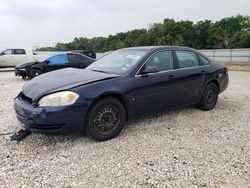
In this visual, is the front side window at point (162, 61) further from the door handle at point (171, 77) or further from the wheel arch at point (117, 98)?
the wheel arch at point (117, 98)

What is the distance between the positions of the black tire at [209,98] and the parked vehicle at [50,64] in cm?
813

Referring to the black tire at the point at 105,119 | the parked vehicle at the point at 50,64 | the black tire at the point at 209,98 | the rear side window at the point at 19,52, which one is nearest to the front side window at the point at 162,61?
the black tire at the point at 105,119

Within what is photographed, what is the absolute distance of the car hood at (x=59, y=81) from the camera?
3.54m

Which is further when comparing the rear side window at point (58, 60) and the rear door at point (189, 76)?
the rear side window at point (58, 60)

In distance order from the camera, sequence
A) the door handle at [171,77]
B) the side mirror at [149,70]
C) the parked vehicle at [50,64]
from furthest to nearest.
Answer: the parked vehicle at [50,64]
the door handle at [171,77]
the side mirror at [149,70]

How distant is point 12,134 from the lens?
4.06 meters

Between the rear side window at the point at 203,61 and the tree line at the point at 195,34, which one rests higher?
the tree line at the point at 195,34

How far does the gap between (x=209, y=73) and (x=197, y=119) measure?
1127 mm

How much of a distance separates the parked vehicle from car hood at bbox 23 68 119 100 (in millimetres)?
7611

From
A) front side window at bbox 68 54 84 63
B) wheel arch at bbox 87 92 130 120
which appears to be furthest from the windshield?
front side window at bbox 68 54 84 63

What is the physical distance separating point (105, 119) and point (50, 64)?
8.69 metres

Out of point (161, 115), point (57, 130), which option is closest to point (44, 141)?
point (57, 130)

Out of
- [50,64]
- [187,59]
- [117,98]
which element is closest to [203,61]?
[187,59]

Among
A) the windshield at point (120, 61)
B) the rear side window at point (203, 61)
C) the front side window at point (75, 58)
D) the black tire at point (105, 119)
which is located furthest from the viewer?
the front side window at point (75, 58)
